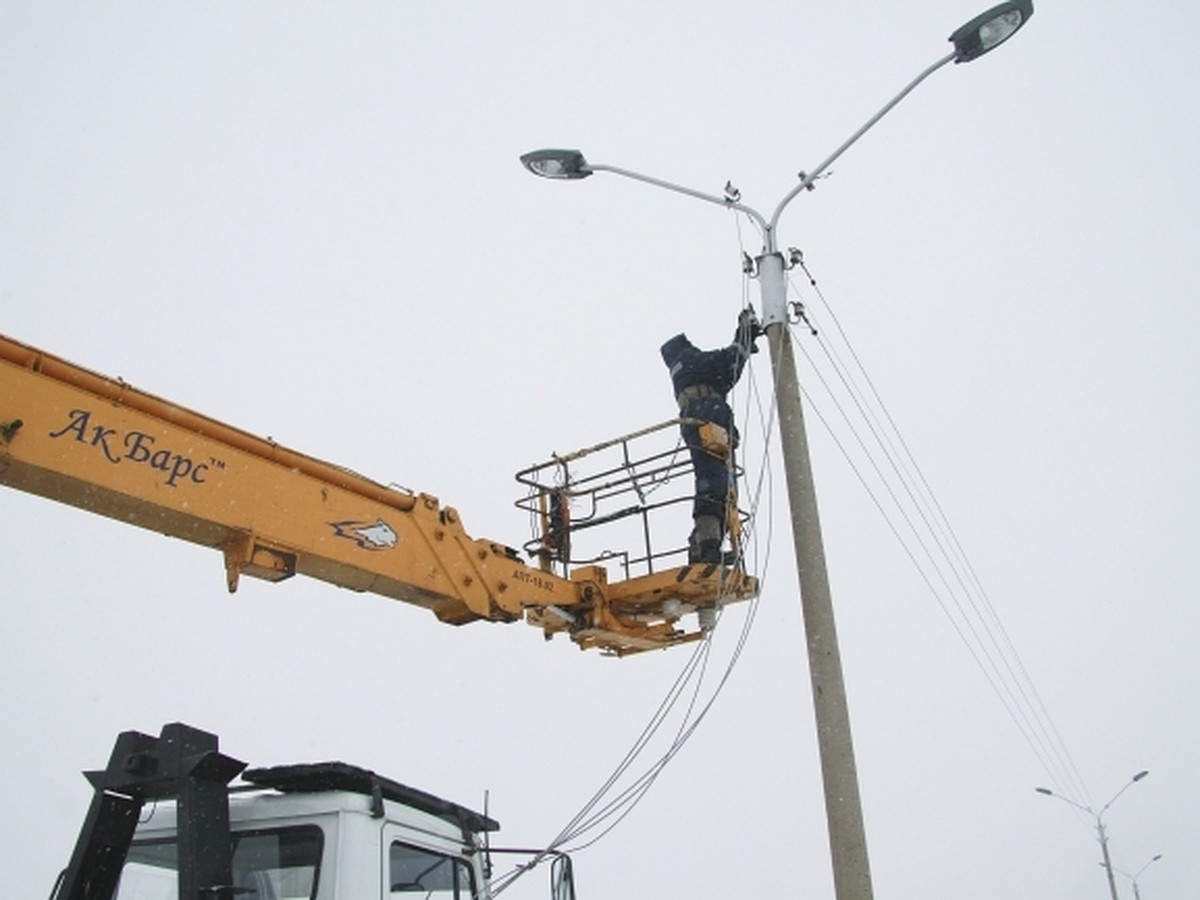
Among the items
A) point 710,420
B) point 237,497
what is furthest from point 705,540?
point 237,497

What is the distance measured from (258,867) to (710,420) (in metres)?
5.64

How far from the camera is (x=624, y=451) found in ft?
32.8

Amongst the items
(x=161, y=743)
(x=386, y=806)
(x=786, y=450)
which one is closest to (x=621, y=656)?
(x=786, y=450)

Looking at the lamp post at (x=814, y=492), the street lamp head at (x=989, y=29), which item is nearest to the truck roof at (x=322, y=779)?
the lamp post at (x=814, y=492)

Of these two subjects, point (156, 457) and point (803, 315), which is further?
point (803, 315)

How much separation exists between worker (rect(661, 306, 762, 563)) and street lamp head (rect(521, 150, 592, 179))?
180 centimetres

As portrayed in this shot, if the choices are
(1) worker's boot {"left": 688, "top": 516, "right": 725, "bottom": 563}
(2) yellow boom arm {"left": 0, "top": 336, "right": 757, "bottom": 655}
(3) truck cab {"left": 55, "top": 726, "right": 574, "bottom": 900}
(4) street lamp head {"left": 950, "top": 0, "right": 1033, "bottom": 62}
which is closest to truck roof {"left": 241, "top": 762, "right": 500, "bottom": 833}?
(3) truck cab {"left": 55, "top": 726, "right": 574, "bottom": 900}

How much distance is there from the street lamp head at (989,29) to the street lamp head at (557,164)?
9.74 feet

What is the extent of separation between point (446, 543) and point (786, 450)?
2.38 metres

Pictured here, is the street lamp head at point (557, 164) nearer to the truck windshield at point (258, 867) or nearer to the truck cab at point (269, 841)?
the truck cab at point (269, 841)

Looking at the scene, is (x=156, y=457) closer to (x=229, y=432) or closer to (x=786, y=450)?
(x=229, y=432)

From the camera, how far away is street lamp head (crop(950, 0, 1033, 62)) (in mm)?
7441

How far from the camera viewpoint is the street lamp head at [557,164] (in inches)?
339

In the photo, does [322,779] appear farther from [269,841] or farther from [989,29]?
[989,29]
